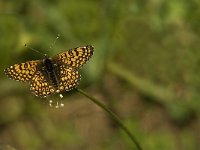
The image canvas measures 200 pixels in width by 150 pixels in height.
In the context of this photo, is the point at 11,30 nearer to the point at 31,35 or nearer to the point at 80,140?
the point at 31,35

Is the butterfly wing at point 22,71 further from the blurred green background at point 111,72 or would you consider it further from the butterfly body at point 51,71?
the blurred green background at point 111,72

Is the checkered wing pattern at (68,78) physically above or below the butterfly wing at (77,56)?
below

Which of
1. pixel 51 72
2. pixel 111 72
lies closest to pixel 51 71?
pixel 51 72

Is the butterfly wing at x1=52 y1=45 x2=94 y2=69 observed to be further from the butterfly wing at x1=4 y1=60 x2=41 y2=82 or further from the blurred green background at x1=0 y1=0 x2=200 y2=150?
the blurred green background at x1=0 y1=0 x2=200 y2=150

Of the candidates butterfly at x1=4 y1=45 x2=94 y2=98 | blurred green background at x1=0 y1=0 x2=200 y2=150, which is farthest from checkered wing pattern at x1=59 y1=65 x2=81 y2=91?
blurred green background at x1=0 y1=0 x2=200 y2=150

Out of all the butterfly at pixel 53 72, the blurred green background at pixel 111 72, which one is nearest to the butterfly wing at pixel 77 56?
the butterfly at pixel 53 72

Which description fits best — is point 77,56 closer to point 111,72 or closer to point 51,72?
point 51,72
